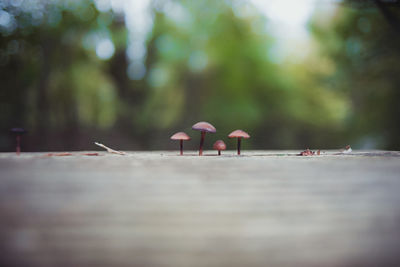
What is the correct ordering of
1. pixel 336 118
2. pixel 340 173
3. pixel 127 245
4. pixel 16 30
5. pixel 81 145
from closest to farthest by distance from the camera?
pixel 127 245
pixel 340 173
pixel 16 30
pixel 81 145
pixel 336 118

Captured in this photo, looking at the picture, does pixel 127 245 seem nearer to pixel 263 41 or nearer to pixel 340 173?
pixel 340 173

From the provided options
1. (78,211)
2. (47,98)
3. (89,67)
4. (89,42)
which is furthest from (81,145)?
(78,211)

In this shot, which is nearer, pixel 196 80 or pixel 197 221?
pixel 197 221

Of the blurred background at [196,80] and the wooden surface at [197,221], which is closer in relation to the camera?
the wooden surface at [197,221]

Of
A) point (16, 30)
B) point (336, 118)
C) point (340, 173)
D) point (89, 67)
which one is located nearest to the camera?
point (340, 173)
